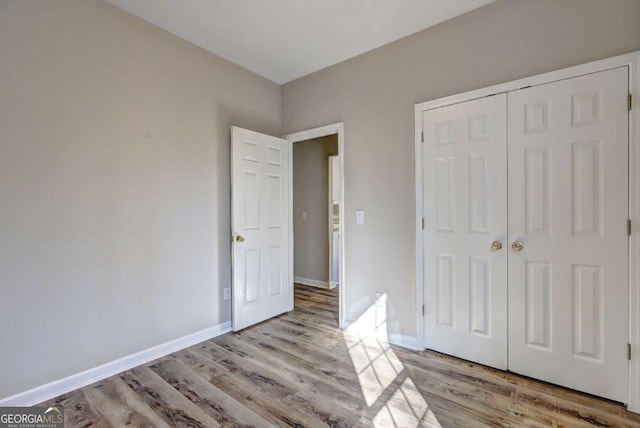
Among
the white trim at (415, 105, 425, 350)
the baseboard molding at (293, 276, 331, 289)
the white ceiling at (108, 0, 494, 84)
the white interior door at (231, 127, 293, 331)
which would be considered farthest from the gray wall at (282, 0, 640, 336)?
the baseboard molding at (293, 276, 331, 289)

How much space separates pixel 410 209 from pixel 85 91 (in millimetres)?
2601

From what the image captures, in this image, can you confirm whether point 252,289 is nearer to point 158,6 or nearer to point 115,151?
point 115,151

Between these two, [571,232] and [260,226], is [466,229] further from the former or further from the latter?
[260,226]

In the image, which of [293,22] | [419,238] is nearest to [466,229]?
[419,238]

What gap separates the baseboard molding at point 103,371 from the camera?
1855 millimetres

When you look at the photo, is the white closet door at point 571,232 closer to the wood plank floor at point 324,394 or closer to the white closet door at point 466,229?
the white closet door at point 466,229

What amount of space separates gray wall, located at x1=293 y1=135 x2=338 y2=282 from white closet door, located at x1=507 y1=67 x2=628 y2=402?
2885 millimetres

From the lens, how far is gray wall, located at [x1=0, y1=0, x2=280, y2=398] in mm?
1835

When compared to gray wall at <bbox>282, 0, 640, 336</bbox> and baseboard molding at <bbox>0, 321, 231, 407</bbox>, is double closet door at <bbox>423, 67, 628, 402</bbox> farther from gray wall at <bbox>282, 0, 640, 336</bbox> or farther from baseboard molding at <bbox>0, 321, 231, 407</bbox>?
baseboard molding at <bbox>0, 321, 231, 407</bbox>

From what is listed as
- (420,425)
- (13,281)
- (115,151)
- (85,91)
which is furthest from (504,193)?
(13,281)

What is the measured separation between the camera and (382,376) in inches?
85.0

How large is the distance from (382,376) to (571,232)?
5.23 feet

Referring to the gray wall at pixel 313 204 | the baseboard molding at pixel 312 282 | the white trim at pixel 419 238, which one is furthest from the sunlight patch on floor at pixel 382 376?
the gray wall at pixel 313 204

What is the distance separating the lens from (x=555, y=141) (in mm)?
→ 1982
